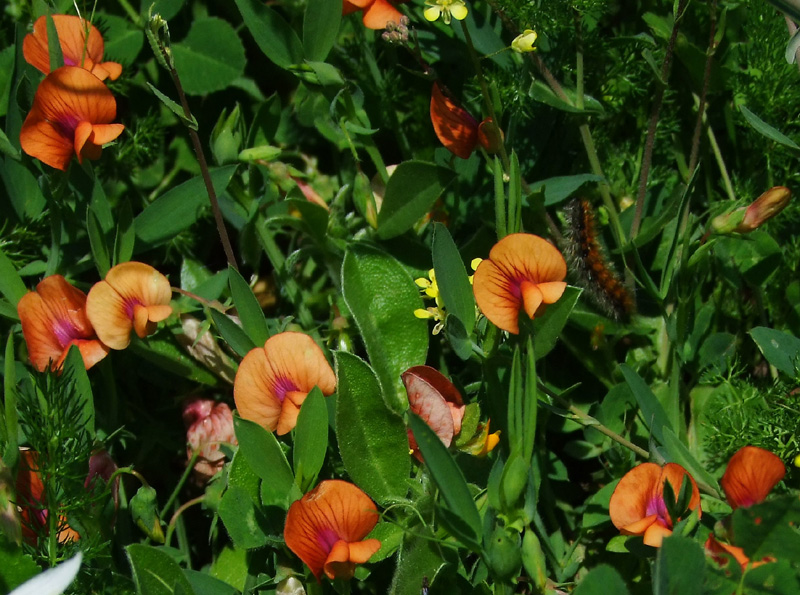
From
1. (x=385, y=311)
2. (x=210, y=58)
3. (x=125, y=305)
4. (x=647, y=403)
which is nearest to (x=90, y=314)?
(x=125, y=305)

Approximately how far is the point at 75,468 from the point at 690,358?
3.96 feet

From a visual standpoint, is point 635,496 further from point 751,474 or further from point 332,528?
point 332,528

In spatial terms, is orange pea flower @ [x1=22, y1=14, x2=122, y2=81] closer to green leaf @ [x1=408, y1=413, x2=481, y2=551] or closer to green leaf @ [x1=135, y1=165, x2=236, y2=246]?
green leaf @ [x1=135, y1=165, x2=236, y2=246]

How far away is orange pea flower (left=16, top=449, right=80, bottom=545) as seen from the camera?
1.55 metres

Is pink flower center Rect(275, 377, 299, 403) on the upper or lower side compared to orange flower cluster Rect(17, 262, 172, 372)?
lower

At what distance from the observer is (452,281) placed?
1.58 m

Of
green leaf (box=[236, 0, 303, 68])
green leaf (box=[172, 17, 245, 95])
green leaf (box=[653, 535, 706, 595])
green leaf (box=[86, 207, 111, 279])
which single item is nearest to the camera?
green leaf (box=[653, 535, 706, 595])

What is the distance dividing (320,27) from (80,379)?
0.84 meters

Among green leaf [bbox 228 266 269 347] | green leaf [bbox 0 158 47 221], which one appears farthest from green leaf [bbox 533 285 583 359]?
green leaf [bbox 0 158 47 221]

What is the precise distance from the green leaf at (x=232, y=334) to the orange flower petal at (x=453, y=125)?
1.79 ft

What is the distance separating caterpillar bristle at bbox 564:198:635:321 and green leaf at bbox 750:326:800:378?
27 cm

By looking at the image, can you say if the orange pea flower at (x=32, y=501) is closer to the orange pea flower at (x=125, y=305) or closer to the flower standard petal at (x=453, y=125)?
the orange pea flower at (x=125, y=305)

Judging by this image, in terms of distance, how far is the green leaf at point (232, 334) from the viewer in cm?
173

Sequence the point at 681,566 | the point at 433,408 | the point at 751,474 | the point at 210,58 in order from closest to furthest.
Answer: the point at 681,566, the point at 751,474, the point at 433,408, the point at 210,58
